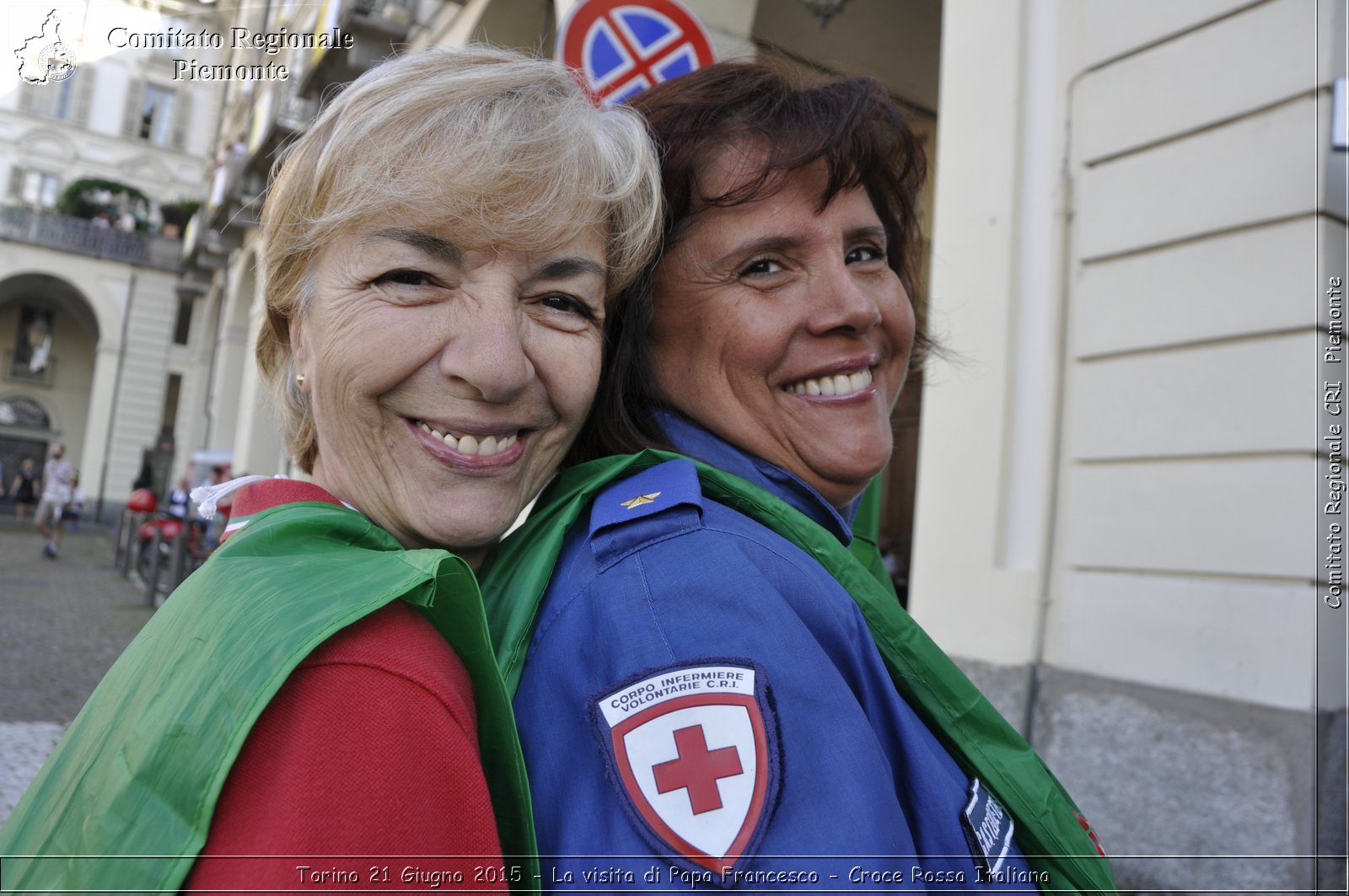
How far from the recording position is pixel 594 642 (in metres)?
1.14

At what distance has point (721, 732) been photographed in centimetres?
99

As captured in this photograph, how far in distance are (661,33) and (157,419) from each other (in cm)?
3118

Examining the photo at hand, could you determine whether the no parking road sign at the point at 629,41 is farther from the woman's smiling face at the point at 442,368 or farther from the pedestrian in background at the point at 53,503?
the pedestrian in background at the point at 53,503

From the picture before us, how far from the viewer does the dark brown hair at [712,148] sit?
5.34 ft

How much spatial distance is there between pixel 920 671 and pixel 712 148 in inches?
37.0

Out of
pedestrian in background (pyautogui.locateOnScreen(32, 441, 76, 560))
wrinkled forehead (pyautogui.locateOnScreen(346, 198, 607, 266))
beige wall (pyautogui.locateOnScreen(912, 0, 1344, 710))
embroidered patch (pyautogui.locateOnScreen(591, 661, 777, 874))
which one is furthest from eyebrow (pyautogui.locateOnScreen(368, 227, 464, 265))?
pedestrian in background (pyautogui.locateOnScreen(32, 441, 76, 560))

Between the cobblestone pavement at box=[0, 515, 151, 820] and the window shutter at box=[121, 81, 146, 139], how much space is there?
42.2ft

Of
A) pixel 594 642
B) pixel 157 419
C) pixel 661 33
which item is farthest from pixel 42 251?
pixel 594 642

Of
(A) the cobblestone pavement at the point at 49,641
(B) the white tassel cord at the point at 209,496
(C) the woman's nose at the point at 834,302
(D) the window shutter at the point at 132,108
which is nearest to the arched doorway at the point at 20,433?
(D) the window shutter at the point at 132,108

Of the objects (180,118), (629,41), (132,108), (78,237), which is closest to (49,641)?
(629,41)

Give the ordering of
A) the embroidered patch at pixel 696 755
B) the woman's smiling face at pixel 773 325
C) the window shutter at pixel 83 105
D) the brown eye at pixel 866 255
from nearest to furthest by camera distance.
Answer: the embroidered patch at pixel 696 755, the woman's smiling face at pixel 773 325, the brown eye at pixel 866 255, the window shutter at pixel 83 105

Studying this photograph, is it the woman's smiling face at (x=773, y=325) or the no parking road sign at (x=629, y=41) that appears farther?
the no parking road sign at (x=629, y=41)

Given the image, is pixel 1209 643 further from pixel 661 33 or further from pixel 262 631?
pixel 262 631

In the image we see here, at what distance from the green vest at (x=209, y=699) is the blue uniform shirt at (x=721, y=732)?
0.11 metres
